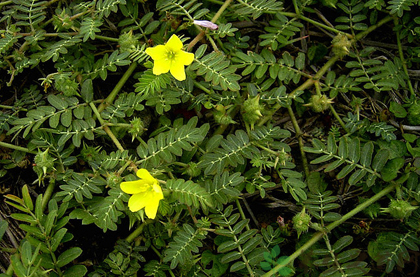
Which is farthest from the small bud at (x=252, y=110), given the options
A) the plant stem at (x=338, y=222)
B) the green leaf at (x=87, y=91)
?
the green leaf at (x=87, y=91)

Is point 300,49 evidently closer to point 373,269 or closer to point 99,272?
point 373,269

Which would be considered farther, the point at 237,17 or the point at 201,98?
the point at 237,17

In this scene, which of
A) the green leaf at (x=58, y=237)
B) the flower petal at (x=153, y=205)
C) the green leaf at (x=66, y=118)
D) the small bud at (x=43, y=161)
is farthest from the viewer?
the green leaf at (x=66, y=118)

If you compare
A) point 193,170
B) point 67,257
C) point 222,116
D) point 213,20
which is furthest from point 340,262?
point 213,20

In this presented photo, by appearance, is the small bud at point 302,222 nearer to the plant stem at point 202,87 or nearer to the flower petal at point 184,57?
the plant stem at point 202,87

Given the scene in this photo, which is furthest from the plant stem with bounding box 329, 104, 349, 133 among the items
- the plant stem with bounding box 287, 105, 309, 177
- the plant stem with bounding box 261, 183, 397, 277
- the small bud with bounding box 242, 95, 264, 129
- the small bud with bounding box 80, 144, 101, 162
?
the small bud with bounding box 80, 144, 101, 162

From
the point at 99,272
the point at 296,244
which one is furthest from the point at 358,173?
the point at 99,272
